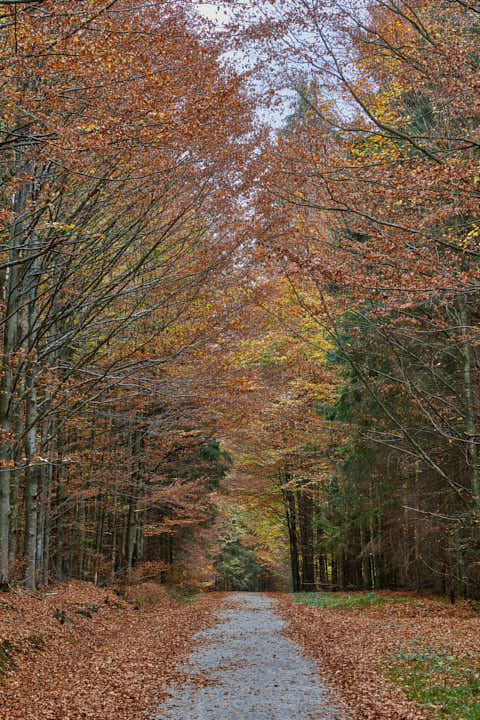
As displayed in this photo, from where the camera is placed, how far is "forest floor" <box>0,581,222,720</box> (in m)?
6.37

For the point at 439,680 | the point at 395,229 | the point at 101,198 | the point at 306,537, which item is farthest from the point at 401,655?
the point at 306,537

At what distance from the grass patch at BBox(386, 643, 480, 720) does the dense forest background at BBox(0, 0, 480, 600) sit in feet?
6.40

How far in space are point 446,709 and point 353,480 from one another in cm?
959

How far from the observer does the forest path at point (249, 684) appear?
20.5ft

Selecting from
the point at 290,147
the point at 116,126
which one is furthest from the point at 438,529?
the point at 116,126

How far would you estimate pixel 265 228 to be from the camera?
10305 mm

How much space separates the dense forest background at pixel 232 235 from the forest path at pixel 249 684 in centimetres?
298

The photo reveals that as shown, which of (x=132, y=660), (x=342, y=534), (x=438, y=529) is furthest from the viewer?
(x=342, y=534)

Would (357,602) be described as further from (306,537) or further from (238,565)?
(238,565)

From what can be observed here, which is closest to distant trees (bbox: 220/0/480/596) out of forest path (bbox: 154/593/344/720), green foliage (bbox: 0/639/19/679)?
forest path (bbox: 154/593/344/720)

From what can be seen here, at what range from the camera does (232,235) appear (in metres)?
10.9

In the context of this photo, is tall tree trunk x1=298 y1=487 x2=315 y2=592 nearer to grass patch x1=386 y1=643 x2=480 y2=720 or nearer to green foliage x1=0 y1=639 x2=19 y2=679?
grass patch x1=386 y1=643 x2=480 y2=720

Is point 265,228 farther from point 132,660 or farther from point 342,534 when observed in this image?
point 342,534

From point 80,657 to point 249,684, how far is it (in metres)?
2.94
